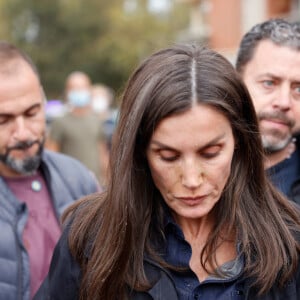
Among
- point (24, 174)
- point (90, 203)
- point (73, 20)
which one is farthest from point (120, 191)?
point (73, 20)

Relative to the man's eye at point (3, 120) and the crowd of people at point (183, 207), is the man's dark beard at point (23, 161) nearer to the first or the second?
the man's eye at point (3, 120)

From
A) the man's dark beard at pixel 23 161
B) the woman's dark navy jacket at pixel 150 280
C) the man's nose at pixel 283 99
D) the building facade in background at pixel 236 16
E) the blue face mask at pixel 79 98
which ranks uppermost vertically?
the man's nose at pixel 283 99

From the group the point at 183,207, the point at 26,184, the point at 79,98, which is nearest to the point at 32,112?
the point at 26,184

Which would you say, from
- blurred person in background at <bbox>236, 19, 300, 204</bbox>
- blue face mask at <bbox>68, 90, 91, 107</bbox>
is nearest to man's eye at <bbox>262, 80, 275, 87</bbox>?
blurred person in background at <bbox>236, 19, 300, 204</bbox>

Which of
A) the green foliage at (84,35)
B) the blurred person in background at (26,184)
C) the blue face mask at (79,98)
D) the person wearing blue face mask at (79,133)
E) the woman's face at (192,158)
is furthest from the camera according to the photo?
the green foliage at (84,35)

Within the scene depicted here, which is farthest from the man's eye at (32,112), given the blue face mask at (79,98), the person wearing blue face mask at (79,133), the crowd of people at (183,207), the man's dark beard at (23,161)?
the blue face mask at (79,98)

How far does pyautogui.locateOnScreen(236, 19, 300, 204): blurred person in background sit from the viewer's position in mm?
2908

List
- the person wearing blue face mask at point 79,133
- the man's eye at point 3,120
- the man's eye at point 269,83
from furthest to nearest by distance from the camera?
1. the person wearing blue face mask at point 79,133
2. the man's eye at point 3,120
3. the man's eye at point 269,83

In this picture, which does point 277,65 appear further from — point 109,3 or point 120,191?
point 109,3

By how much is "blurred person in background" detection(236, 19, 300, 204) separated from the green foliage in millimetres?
34213

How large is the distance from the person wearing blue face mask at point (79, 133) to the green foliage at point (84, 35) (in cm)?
2829

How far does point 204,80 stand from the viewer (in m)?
2.23

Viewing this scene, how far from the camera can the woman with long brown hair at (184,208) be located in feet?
7.20

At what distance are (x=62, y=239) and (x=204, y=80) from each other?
2.43 feet
